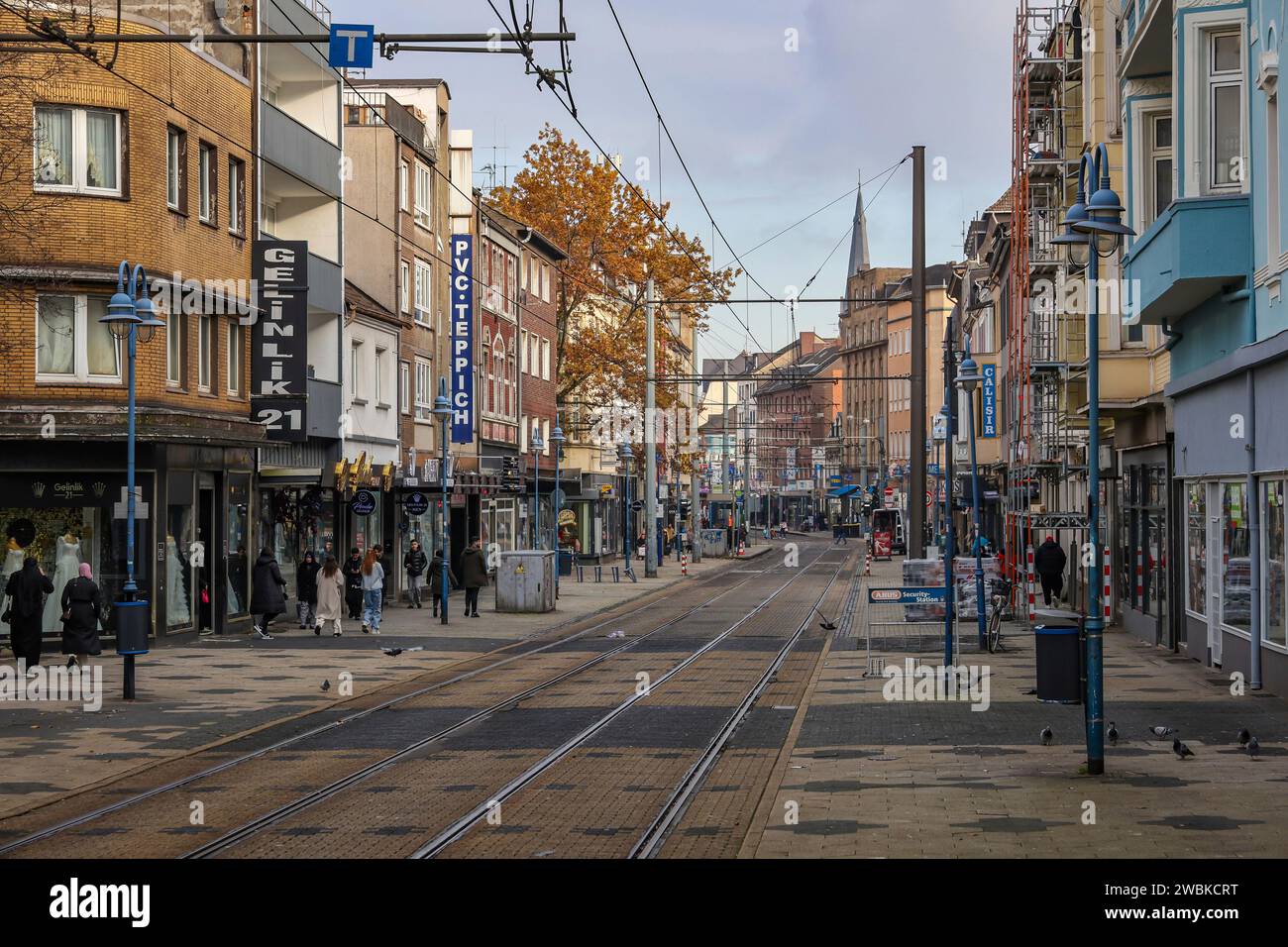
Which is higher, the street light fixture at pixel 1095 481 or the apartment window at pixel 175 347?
the apartment window at pixel 175 347

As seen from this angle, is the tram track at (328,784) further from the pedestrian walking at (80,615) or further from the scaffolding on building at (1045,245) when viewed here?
the scaffolding on building at (1045,245)

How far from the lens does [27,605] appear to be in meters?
22.6

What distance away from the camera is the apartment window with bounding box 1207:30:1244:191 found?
20828 millimetres

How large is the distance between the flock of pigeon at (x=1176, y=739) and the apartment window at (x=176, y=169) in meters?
19.5

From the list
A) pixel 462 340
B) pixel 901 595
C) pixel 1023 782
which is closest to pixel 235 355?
pixel 462 340

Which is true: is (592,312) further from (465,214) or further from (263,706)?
(263,706)

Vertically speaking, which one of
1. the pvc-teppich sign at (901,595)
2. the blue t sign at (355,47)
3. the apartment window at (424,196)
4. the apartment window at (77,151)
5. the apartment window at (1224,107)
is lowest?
the pvc-teppich sign at (901,595)

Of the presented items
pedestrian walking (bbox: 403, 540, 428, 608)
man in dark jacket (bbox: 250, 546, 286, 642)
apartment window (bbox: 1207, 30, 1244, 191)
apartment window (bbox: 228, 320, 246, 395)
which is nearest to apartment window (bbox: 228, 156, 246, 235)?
apartment window (bbox: 228, 320, 246, 395)

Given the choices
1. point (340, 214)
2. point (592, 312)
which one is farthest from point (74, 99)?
point (592, 312)

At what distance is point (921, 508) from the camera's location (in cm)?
3331

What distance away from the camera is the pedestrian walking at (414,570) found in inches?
1612

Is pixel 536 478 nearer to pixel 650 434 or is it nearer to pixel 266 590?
pixel 650 434

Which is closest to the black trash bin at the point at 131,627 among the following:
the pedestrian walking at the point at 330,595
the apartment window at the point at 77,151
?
the apartment window at the point at 77,151

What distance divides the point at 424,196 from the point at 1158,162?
87.8 ft
